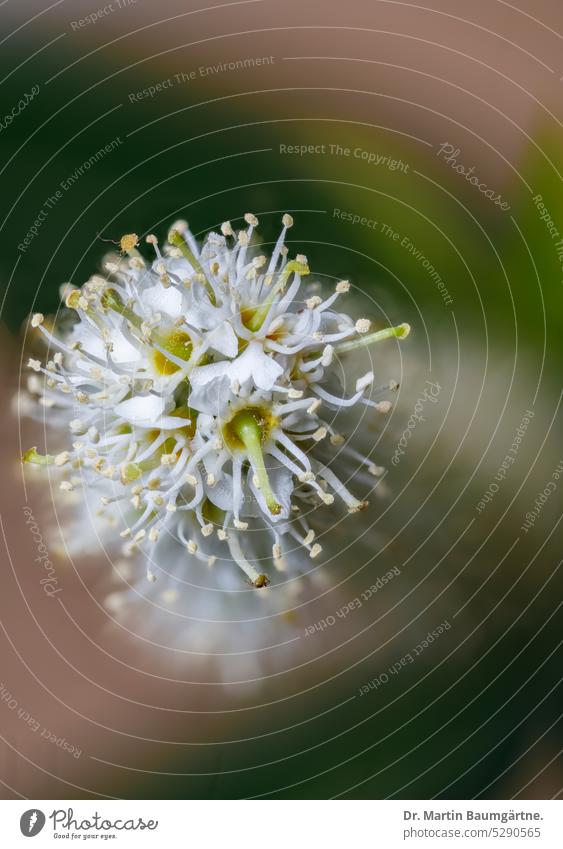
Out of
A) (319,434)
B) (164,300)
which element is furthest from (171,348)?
(319,434)

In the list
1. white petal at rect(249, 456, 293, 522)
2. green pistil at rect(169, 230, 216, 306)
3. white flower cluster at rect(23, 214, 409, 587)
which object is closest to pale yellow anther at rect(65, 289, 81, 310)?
white flower cluster at rect(23, 214, 409, 587)

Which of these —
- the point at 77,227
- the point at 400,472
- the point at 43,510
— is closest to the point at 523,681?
the point at 400,472

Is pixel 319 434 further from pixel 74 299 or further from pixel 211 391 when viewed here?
pixel 74 299

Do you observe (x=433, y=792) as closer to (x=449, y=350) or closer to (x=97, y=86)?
(x=449, y=350)

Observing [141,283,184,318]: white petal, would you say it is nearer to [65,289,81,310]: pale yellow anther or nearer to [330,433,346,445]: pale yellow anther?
[65,289,81,310]: pale yellow anther

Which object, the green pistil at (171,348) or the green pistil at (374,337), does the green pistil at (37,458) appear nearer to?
the green pistil at (171,348)

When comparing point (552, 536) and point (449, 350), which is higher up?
point (449, 350)
